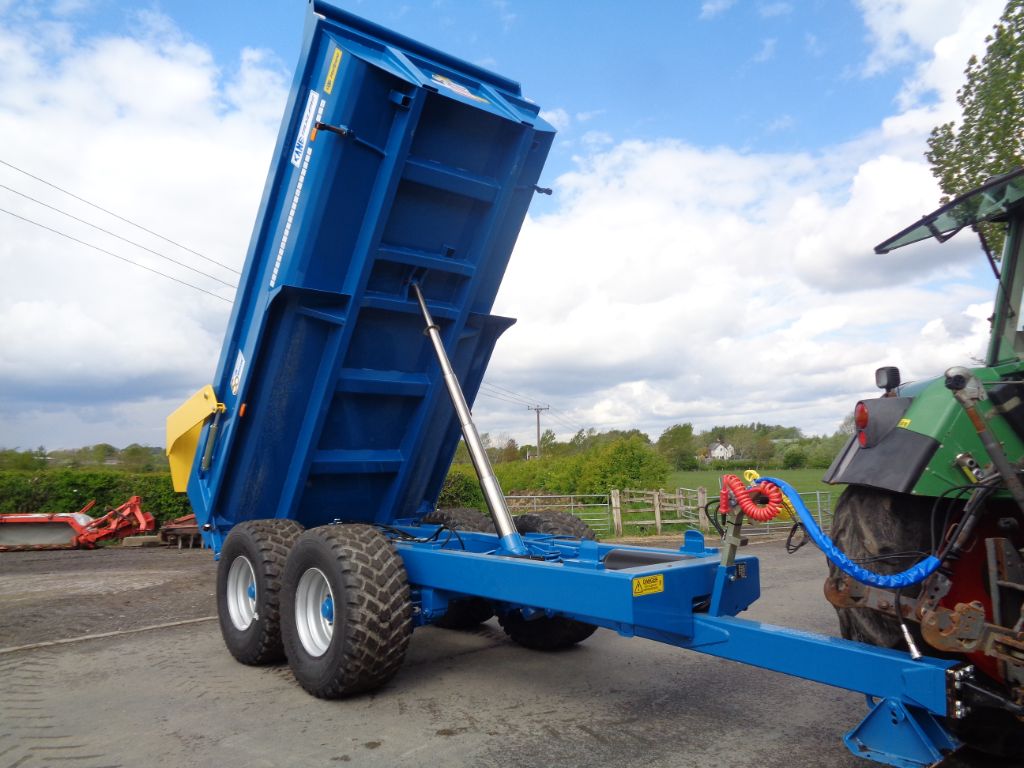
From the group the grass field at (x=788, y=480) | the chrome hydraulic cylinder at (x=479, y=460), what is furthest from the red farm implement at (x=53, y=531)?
the grass field at (x=788, y=480)

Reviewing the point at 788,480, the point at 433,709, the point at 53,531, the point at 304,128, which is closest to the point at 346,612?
the point at 433,709

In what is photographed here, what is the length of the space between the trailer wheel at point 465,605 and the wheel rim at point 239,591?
1.64 m

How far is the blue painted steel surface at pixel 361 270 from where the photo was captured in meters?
5.06

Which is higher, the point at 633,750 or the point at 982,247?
the point at 982,247

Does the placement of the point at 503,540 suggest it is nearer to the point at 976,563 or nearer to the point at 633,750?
the point at 633,750

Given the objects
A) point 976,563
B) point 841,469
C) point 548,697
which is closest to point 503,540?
point 548,697

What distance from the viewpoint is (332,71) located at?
16.5 feet

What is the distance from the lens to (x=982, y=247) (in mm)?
3861

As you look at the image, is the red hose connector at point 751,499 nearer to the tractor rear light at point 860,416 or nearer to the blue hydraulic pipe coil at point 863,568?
the blue hydraulic pipe coil at point 863,568

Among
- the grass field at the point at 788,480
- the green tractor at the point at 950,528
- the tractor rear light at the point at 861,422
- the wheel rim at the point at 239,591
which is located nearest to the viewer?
the green tractor at the point at 950,528

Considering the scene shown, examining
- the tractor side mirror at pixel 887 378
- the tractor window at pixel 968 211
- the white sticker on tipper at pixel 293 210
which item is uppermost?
the white sticker on tipper at pixel 293 210

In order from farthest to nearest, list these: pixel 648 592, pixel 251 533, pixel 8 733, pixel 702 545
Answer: pixel 251 533
pixel 702 545
pixel 8 733
pixel 648 592

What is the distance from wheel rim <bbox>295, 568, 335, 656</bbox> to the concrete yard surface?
339mm

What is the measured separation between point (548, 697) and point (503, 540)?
1021 millimetres
